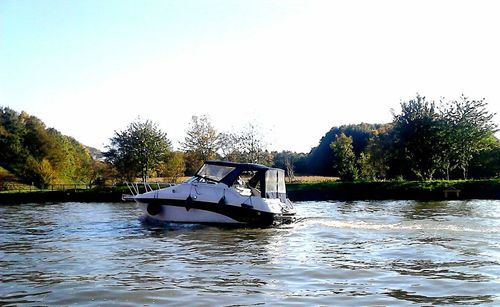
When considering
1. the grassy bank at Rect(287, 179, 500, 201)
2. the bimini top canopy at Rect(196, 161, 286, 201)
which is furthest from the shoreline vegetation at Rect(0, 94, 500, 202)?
the bimini top canopy at Rect(196, 161, 286, 201)

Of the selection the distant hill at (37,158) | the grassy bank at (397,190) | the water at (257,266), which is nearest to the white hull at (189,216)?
the water at (257,266)

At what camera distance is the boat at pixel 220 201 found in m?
19.3

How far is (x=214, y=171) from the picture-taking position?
20422mm

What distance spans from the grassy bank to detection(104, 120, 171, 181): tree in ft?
57.9

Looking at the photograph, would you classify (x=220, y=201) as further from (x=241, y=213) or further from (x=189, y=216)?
(x=189, y=216)

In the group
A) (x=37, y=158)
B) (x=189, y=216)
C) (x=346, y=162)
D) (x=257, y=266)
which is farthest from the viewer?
(x=37, y=158)

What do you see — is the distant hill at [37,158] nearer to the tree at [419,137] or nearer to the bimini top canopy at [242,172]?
the tree at [419,137]

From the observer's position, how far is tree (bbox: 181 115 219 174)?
60.1 meters

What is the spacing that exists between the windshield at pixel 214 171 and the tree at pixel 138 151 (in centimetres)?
3757

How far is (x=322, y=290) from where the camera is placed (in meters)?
8.56

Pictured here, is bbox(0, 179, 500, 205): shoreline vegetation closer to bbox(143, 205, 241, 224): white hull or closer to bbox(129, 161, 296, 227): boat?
bbox(129, 161, 296, 227): boat

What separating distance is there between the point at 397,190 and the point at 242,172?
26395 millimetres

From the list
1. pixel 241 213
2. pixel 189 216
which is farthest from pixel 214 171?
pixel 241 213

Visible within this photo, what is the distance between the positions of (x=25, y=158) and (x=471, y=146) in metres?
54.3
